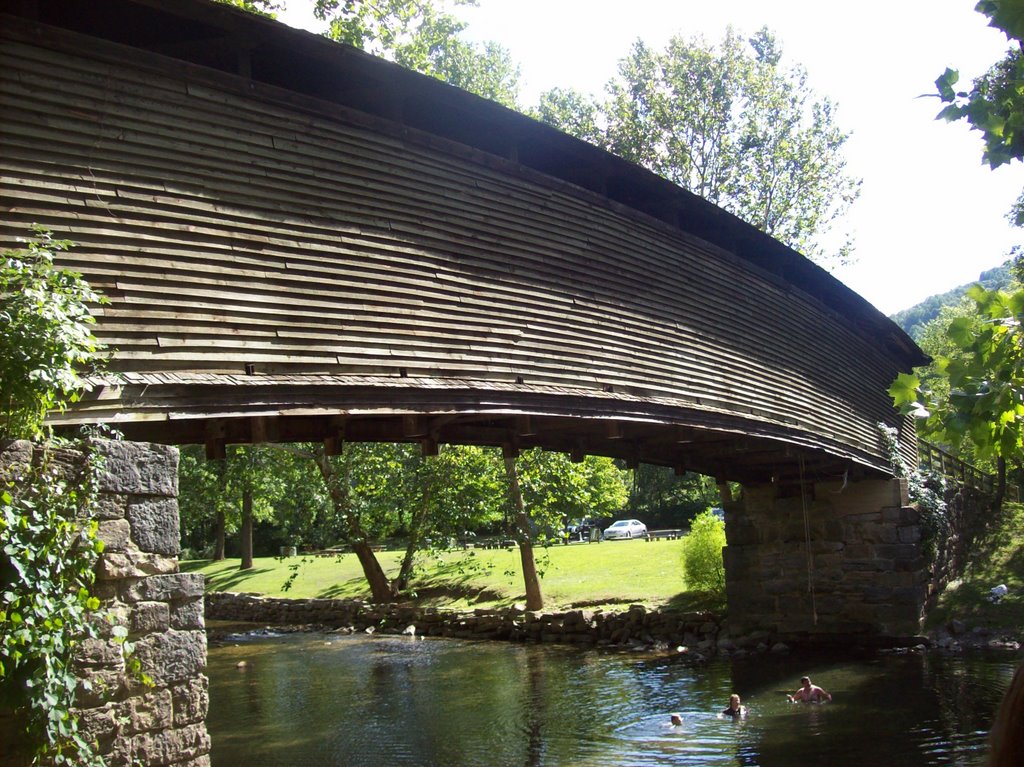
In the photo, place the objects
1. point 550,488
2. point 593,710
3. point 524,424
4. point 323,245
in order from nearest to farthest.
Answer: point 323,245 < point 524,424 < point 593,710 < point 550,488

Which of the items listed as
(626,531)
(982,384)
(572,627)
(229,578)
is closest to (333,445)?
(982,384)

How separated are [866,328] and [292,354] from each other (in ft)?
44.4

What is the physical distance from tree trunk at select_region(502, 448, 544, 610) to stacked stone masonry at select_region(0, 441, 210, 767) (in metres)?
15.0

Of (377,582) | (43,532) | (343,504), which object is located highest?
(343,504)

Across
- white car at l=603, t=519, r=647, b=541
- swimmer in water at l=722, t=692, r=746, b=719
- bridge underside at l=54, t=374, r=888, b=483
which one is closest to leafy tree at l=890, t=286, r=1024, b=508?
bridge underside at l=54, t=374, r=888, b=483

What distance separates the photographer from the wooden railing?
19516mm

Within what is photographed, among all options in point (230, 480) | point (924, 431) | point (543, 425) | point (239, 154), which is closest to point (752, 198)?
point (230, 480)

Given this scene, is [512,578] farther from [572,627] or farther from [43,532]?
[43,532]

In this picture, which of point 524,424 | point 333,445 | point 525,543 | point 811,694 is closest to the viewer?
point 333,445

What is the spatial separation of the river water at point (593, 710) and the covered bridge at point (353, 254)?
10.4ft

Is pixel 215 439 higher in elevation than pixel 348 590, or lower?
higher

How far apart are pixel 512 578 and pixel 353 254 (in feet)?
56.4

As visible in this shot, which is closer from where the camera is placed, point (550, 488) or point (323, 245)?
point (323, 245)

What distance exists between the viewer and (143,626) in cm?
549
